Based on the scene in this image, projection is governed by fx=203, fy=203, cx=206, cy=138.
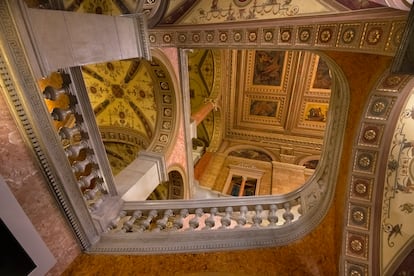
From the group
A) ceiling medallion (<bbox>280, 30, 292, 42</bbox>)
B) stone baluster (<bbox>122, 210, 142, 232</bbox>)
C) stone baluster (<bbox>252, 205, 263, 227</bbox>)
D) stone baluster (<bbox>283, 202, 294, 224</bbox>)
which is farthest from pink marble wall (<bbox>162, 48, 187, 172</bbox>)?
stone baluster (<bbox>283, 202, 294, 224</bbox>)

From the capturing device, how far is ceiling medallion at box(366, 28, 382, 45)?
6.72 ft

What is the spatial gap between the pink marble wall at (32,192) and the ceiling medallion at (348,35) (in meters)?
3.39

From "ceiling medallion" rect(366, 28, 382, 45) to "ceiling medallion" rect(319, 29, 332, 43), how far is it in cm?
52

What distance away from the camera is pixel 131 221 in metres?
2.76

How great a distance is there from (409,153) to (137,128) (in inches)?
221

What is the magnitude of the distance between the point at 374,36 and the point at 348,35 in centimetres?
36

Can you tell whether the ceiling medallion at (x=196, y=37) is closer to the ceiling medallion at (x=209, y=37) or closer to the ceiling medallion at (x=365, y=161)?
the ceiling medallion at (x=209, y=37)

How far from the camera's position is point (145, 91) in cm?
520

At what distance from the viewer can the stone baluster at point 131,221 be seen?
2.67m

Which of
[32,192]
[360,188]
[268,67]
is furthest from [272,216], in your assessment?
[268,67]

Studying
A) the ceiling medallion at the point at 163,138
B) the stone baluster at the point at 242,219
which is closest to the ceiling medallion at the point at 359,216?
the stone baluster at the point at 242,219

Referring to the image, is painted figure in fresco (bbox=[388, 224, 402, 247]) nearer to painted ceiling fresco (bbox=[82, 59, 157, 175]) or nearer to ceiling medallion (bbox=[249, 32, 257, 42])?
ceiling medallion (bbox=[249, 32, 257, 42])

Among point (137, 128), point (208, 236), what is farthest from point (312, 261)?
point (137, 128)

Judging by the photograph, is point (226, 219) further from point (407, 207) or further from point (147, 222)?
point (407, 207)
